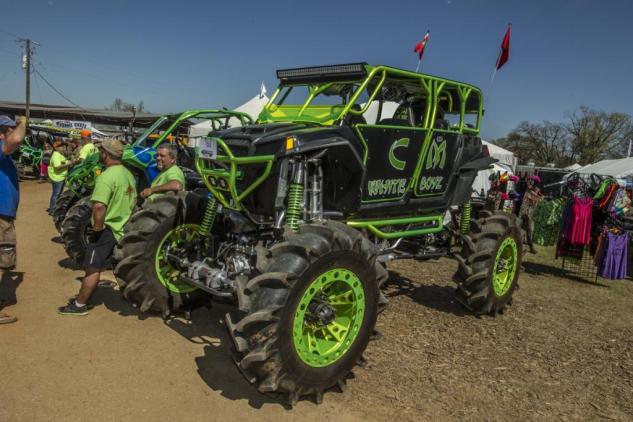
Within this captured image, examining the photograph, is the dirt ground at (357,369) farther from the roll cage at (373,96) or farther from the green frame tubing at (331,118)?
the roll cage at (373,96)

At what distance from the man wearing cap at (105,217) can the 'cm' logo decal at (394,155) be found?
298 cm

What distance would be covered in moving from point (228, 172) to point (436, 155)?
2532mm

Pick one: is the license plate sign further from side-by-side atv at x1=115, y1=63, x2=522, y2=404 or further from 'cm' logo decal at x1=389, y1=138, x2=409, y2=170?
'cm' logo decal at x1=389, y1=138, x2=409, y2=170

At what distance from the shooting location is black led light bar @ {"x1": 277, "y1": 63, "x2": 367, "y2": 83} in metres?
4.71

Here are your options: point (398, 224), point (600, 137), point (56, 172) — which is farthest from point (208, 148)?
point (600, 137)

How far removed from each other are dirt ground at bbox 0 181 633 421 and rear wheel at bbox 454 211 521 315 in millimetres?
262

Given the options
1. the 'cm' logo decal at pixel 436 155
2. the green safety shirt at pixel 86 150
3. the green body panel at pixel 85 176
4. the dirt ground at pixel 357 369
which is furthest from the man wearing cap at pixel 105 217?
the green safety shirt at pixel 86 150

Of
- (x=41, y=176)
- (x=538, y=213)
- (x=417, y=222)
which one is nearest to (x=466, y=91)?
(x=417, y=222)

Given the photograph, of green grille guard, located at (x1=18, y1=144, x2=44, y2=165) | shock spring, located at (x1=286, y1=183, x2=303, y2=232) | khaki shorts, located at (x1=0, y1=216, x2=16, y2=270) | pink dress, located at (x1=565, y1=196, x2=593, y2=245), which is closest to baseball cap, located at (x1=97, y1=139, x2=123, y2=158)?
khaki shorts, located at (x1=0, y1=216, x2=16, y2=270)

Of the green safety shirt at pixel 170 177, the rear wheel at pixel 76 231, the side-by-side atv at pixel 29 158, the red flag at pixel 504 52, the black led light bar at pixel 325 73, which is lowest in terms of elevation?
the rear wheel at pixel 76 231

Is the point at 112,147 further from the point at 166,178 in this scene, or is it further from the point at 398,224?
the point at 398,224

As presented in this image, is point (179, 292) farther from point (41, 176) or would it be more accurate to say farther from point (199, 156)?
point (41, 176)

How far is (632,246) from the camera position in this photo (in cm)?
995

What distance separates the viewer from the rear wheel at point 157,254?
15.8 ft
